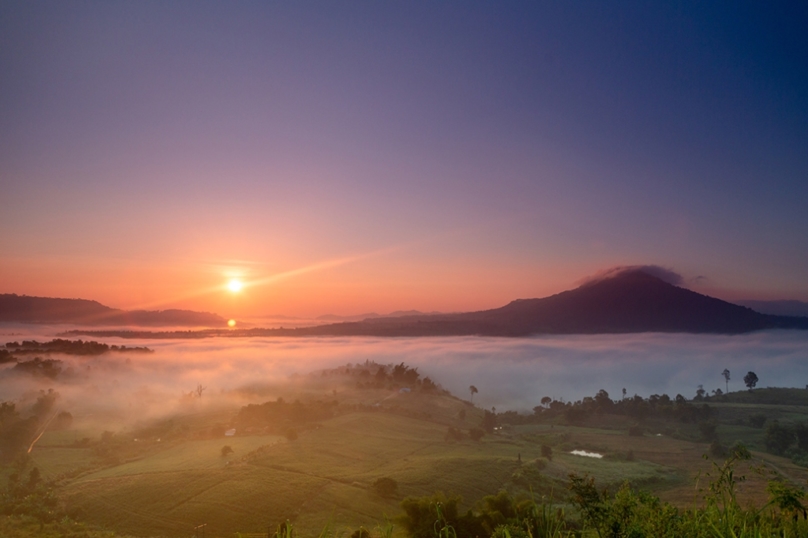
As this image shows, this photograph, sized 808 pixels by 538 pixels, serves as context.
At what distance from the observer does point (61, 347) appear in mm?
103812

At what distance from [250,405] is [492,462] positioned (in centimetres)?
7786

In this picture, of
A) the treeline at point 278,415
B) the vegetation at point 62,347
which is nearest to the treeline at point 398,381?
the treeline at point 278,415

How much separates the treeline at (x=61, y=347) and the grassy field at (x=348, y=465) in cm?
2232

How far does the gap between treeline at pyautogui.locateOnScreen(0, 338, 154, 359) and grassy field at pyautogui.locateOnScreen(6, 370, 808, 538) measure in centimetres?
2232

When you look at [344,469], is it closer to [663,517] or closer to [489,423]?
[489,423]

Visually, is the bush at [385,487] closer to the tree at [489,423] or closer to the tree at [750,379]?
the tree at [489,423]

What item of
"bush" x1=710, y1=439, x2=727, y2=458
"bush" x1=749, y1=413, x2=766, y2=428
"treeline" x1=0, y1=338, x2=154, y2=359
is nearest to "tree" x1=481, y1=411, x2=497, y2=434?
"bush" x1=710, y1=439, x2=727, y2=458

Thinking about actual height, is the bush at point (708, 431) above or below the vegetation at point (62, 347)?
below

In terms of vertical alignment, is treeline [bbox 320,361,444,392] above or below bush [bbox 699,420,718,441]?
above

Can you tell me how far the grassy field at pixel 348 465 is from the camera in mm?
75188

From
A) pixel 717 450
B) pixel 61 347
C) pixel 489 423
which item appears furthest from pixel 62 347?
pixel 717 450

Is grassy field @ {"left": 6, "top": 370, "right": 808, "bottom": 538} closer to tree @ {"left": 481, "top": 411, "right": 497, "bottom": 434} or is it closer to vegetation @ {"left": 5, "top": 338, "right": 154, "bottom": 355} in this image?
tree @ {"left": 481, "top": 411, "right": 497, "bottom": 434}

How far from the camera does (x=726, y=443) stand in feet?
411

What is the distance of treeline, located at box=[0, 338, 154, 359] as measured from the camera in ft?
308
